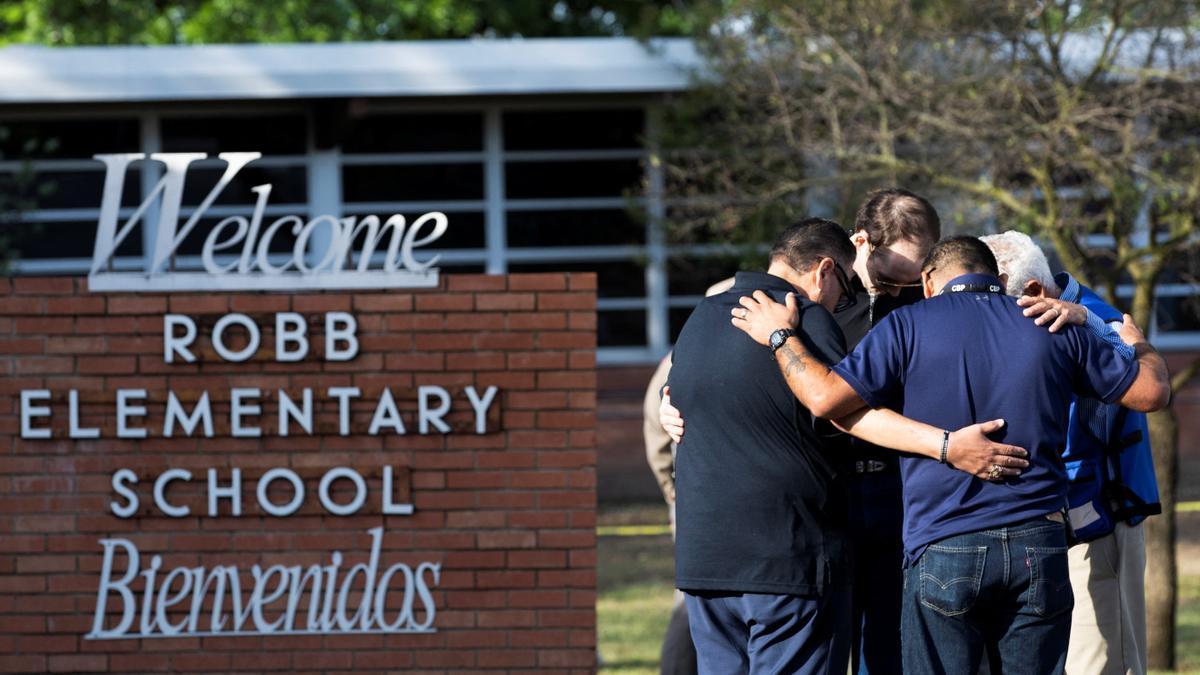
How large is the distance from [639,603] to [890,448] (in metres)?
5.22

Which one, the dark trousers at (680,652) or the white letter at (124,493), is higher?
the white letter at (124,493)

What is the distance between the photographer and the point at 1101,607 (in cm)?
428

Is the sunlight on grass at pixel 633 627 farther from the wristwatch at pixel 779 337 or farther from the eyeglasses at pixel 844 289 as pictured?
the wristwatch at pixel 779 337

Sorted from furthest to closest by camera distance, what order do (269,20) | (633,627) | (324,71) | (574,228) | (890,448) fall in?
(269,20), (574,228), (324,71), (633,627), (890,448)

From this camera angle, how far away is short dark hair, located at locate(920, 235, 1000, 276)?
368cm

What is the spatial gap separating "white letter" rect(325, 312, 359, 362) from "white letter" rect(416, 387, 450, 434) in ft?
1.04

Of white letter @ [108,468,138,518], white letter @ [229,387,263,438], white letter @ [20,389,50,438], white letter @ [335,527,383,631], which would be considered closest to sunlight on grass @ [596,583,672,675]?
white letter @ [335,527,383,631]

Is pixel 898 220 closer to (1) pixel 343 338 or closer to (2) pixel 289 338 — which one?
(1) pixel 343 338

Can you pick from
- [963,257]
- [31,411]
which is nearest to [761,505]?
[963,257]

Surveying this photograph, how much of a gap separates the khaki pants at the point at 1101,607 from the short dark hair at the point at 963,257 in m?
1.05

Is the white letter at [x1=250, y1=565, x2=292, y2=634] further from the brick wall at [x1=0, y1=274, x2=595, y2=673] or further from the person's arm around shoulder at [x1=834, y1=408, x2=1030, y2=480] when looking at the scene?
the person's arm around shoulder at [x1=834, y1=408, x2=1030, y2=480]

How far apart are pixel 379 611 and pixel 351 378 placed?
0.96 meters

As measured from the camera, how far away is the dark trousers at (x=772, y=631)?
3631mm

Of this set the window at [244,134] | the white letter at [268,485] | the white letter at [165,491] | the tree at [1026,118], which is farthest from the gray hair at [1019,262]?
the window at [244,134]
